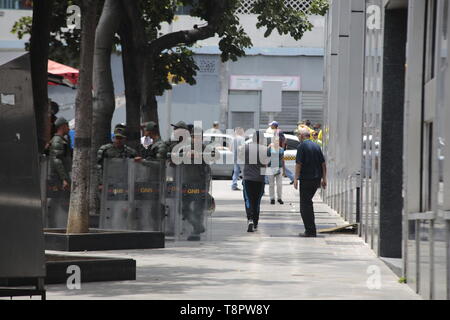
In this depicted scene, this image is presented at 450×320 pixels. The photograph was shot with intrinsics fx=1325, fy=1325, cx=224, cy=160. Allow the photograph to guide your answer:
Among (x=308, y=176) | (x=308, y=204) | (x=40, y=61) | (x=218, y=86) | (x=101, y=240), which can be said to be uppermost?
(x=218, y=86)

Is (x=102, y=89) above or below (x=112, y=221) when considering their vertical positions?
above

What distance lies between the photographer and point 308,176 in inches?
822

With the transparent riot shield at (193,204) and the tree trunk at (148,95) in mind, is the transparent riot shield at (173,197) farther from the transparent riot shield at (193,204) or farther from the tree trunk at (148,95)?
the tree trunk at (148,95)

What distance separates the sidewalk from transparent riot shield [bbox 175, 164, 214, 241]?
45cm

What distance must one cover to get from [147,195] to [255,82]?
3504cm

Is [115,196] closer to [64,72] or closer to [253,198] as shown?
[253,198]

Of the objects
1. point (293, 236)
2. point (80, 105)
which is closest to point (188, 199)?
point (293, 236)

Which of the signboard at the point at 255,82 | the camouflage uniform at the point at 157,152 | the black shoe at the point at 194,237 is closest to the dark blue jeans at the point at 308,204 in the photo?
the black shoe at the point at 194,237

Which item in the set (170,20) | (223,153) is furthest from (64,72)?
(223,153)

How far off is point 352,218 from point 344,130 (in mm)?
3366

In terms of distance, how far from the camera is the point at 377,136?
17234 mm

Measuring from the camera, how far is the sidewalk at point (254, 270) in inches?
473

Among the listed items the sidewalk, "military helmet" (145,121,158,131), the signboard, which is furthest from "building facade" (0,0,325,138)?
"military helmet" (145,121,158,131)
